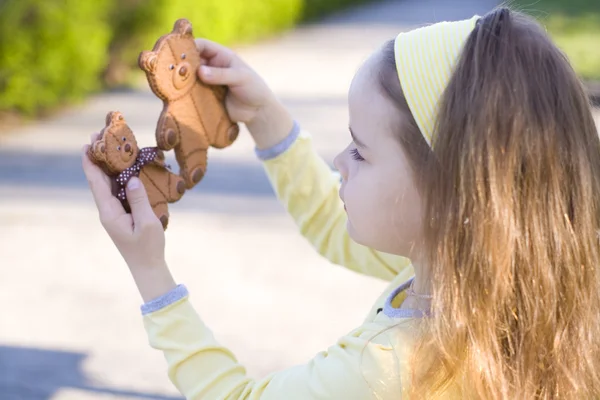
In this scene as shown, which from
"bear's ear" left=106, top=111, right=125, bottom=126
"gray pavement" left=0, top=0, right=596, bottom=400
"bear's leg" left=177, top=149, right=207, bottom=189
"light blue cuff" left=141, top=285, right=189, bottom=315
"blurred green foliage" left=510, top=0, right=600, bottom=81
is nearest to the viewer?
"light blue cuff" left=141, top=285, right=189, bottom=315

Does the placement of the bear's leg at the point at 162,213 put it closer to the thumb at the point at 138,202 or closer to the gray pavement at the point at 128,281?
the thumb at the point at 138,202

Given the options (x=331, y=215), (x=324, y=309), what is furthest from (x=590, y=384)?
(x=324, y=309)

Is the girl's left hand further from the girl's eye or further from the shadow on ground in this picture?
the shadow on ground

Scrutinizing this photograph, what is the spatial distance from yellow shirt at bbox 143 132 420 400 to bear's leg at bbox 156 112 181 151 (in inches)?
10.3

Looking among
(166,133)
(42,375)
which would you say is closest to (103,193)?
(166,133)

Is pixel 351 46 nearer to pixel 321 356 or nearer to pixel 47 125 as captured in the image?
pixel 47 125

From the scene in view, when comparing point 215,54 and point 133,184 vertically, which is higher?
point 215,54

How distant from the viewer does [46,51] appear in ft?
21.1

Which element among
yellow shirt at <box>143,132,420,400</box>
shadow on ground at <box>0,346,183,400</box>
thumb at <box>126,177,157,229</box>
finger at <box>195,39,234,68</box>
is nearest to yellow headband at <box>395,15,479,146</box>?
yellow shirt at <box>143,132,420,400</box>

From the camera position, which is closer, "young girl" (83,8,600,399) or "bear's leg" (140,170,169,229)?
"young girl" (83,8,600,399)

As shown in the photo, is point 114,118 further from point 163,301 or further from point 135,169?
point 163,301

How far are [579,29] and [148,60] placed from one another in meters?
10.4

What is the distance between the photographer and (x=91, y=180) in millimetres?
1499

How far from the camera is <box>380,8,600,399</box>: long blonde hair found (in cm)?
119
